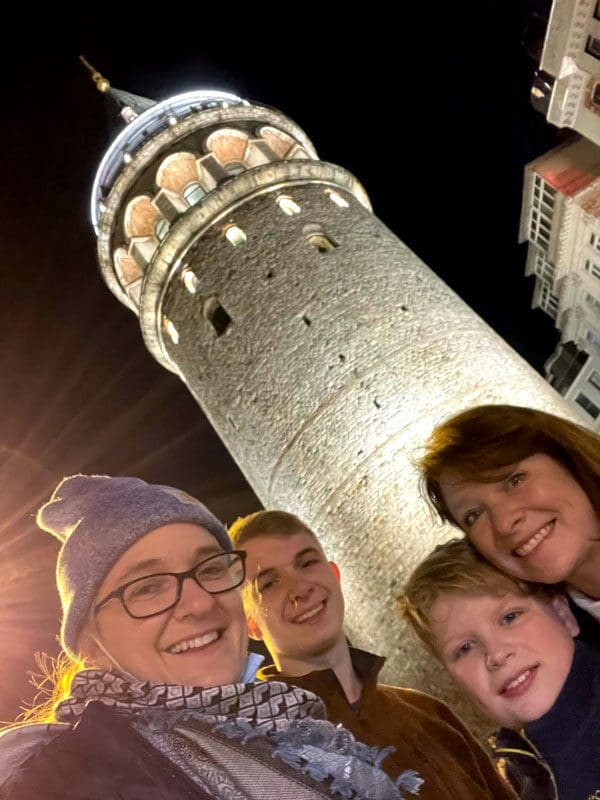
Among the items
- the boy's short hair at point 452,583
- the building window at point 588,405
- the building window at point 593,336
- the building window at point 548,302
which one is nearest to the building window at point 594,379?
the building window at point 588,405

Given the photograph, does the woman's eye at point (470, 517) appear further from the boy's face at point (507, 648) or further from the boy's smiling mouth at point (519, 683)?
the boy's smiling mouth at point (519, 683)

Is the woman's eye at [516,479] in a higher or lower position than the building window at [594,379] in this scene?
lower

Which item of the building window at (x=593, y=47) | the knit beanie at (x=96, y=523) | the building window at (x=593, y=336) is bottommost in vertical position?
the knit beanie at (x=96, y=523)

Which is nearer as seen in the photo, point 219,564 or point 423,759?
point 219,564

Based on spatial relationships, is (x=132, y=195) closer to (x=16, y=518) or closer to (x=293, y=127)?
(x=293, y=127)

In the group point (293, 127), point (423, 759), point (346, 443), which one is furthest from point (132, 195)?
point (423, 759)

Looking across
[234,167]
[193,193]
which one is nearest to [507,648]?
[193,193]

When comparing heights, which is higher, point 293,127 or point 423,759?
point 293,127
